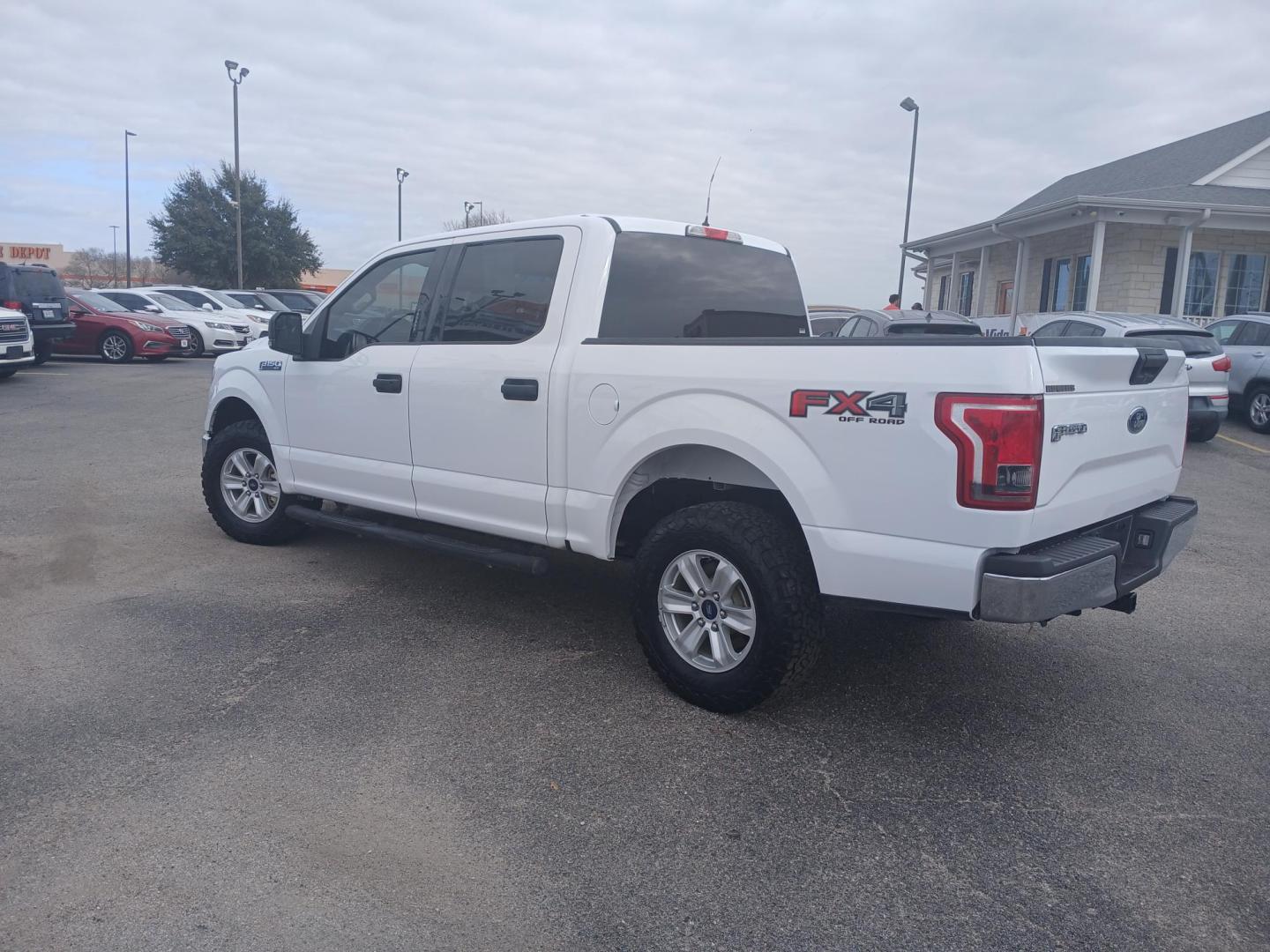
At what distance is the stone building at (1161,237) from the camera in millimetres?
20094

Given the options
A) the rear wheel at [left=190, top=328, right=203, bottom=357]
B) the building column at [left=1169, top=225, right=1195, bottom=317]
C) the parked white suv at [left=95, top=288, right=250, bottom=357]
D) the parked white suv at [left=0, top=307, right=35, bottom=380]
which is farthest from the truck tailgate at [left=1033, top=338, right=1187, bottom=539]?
the rear wheel at [left=190, top=328, right=203, bottom=357]

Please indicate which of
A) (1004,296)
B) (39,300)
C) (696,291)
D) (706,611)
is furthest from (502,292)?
(1004,296)

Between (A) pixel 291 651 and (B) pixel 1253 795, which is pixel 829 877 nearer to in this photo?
(B) pixel 1253 795

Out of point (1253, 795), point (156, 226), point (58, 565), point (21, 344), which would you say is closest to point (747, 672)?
point (1253, 795)

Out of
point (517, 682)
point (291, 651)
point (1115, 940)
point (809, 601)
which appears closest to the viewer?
point (1115, 940)

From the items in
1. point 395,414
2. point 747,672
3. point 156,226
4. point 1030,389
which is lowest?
point 747,672

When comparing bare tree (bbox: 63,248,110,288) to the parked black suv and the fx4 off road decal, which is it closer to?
the parked black suv

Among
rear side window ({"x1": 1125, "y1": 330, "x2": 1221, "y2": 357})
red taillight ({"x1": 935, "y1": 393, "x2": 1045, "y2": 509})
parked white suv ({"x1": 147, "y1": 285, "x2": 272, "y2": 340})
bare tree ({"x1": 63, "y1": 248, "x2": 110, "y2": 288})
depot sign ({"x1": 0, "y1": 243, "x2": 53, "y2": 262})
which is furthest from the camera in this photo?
bare tree ({"x1": 63, "y1": 248, "x2": 110, "y2": 288})

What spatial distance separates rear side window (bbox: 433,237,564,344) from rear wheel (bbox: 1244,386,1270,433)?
12.7m

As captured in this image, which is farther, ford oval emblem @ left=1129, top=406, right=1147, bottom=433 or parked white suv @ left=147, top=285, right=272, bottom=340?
parked white suv @ left=147, top=285, right=272, bottom=340

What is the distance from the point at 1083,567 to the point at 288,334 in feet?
14.3

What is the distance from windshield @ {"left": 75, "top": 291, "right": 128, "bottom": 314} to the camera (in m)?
20.5

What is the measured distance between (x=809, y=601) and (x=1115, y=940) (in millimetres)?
1506

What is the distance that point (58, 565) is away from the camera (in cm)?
616
